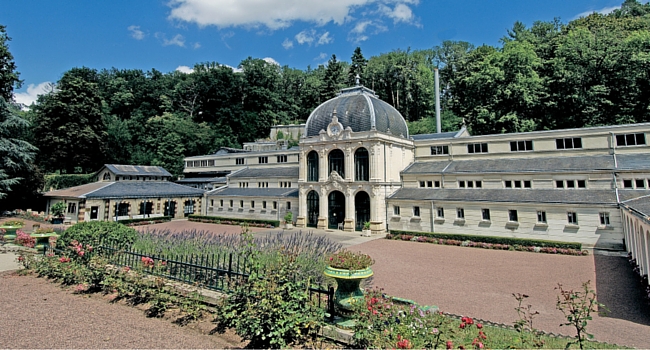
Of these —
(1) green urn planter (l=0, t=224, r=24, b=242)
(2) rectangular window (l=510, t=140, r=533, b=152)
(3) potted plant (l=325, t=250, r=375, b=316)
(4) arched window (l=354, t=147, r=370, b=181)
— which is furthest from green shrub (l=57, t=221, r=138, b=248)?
(2) rectangular window (l=510, t=140, r=533, b=152)

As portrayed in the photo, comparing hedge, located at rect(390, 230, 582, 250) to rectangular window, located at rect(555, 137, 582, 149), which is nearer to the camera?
hedge, located at rect(390, 230, 582, 250)

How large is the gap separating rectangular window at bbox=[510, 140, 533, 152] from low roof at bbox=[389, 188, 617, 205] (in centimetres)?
605

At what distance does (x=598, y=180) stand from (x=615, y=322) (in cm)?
1928

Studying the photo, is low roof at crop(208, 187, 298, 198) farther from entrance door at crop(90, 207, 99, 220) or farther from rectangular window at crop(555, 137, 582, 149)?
rectangular window at crop(555, 137, 582, 149)

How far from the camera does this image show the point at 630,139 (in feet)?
90.3

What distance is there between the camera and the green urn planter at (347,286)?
8.90 metres

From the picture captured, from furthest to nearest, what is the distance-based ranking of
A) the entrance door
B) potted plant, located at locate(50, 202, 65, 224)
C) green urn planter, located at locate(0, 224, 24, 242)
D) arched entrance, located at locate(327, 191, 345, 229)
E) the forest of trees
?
the forest of trees → potted plant, located at locate(50, 202, 65, 224) → the entrance door → arched entrance, located at locate(327, 191, 345, 229) → green urn planter, located at locate(0, 224, 24, 242)

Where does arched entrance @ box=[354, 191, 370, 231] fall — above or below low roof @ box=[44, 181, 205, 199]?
below

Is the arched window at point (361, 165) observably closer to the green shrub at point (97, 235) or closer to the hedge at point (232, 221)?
the hedge at point (232, 221)

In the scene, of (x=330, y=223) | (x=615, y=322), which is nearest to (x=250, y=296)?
(x=615, y=322)

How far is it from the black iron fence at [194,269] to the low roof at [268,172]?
3023 cm

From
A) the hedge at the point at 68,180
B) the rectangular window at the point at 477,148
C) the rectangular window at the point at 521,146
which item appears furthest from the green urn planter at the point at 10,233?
the rectangular window at the point at 521,146

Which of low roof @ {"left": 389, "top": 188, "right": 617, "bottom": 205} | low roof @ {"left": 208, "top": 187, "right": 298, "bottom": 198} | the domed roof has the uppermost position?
the domed roof

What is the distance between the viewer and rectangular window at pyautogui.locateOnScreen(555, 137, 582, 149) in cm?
2945
